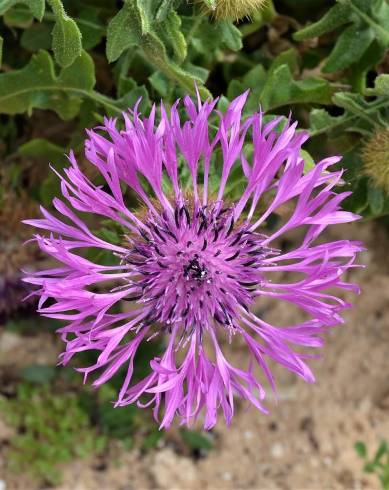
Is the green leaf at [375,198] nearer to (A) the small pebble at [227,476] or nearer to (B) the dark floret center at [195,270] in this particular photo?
(B) the dark floret center at [195,270]

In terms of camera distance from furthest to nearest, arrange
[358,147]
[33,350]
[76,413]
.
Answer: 1. [33,350]
2. [76,413]
3. [358,147]

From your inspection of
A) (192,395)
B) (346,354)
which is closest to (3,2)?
(192,395)

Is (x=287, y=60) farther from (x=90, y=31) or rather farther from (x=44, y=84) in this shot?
(x=44, y=84)

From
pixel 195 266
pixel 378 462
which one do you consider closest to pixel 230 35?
pixel 195 266

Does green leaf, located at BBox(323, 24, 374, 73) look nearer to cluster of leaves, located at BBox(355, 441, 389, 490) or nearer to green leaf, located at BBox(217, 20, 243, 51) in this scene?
green leaf, located at BBox(217, 20, 243, 51)

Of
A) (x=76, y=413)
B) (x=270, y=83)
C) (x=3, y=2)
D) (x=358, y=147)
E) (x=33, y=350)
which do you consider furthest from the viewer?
(x=33, y=350)

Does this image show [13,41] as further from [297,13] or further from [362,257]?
[362,257]

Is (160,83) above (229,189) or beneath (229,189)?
above
